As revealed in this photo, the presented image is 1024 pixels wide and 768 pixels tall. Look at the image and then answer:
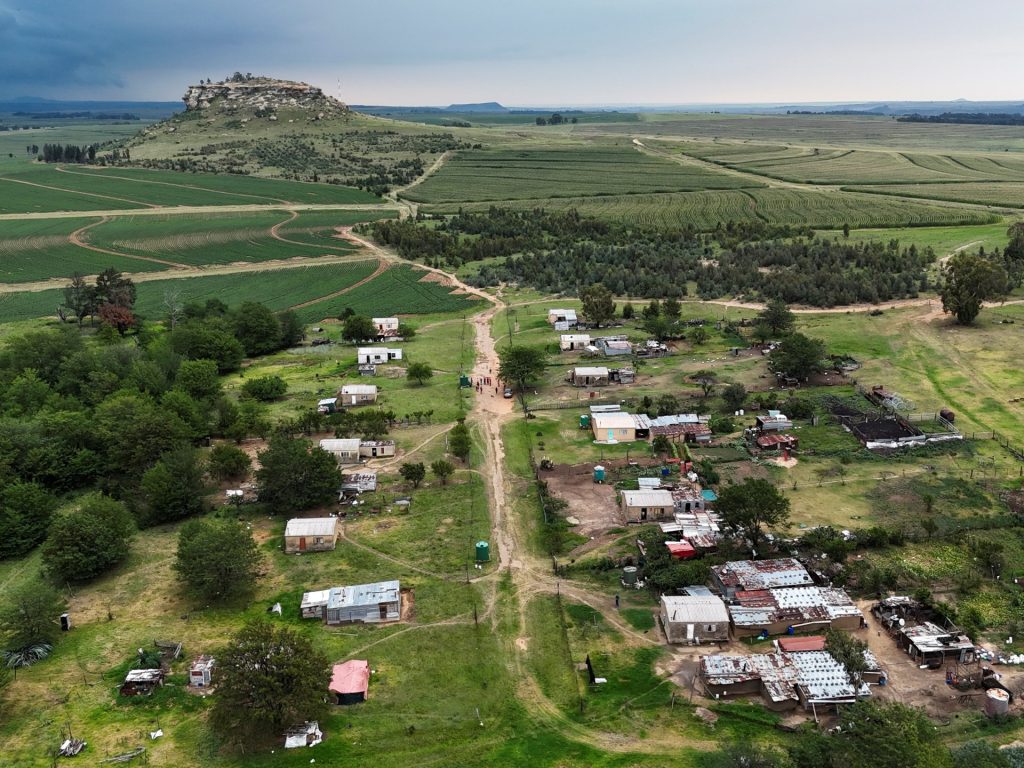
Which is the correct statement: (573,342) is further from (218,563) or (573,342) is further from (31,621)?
(31,621)

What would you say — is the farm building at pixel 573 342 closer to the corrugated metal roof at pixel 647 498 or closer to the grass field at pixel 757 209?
the corrugated metal roof at pixel 647 498

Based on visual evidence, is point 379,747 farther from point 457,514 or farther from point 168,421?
point 168,421

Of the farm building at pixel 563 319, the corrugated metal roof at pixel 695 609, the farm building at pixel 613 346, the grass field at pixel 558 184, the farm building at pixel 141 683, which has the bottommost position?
the farm building at pixel 141 683

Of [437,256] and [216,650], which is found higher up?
[437,256]

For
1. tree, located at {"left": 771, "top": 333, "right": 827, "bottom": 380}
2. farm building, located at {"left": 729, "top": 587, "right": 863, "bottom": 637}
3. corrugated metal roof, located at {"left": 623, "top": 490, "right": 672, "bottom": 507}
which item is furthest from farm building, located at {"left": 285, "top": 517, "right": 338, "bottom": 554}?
tree, located at {"left": 771, "top": 333, "right": 827, "bottom": 380}

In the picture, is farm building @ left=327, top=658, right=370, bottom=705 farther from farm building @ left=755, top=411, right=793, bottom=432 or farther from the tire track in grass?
the tire track in grass

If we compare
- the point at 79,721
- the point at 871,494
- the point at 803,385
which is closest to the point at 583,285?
the point at 803,385

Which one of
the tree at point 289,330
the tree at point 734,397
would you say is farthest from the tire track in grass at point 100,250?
the tree at point 734,397
